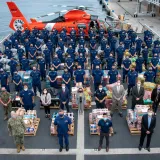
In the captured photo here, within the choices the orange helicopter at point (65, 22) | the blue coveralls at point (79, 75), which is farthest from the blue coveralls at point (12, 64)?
the orange helicopter at point (65, 22)

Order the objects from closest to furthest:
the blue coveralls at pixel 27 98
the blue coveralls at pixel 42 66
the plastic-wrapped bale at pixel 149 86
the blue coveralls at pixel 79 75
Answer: the blue coveralls at pixel 27 98 → the plastic-wrapped bale at pixel 149 86 → the blue coveralls at pixel 79 75 → the blue coveralls at pixel 42 66

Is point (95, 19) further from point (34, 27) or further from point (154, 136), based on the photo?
point (154, 136)

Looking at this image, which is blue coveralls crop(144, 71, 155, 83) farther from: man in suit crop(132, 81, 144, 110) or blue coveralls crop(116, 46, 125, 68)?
blue coveralls crop(116, 46, 125, 68)

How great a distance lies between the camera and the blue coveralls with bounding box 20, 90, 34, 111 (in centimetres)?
985

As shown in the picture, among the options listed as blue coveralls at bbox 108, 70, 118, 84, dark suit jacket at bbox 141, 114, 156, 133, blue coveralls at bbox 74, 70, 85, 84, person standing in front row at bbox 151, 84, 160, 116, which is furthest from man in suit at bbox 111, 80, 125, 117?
blue coveralls at bbox 74, 70, 85, 84

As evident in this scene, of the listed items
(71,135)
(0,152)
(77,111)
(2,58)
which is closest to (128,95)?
(77,111)

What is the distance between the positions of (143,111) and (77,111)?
318 cm

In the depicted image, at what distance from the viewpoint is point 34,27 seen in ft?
72.1

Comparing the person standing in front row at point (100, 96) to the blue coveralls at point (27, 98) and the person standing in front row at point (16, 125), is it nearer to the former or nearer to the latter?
the blue coveralls at point (27, 98)

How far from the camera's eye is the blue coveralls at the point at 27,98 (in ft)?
32.3

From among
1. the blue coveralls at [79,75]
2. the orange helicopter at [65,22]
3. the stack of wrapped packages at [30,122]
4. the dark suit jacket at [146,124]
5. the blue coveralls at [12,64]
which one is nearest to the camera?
the dark suit jacket at [146,124]

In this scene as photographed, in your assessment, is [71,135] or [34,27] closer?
[71,135]

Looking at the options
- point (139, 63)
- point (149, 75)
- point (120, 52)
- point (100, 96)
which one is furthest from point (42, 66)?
point (149, 75)

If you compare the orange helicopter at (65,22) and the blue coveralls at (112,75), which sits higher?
the orange helicopter at (65,22)
